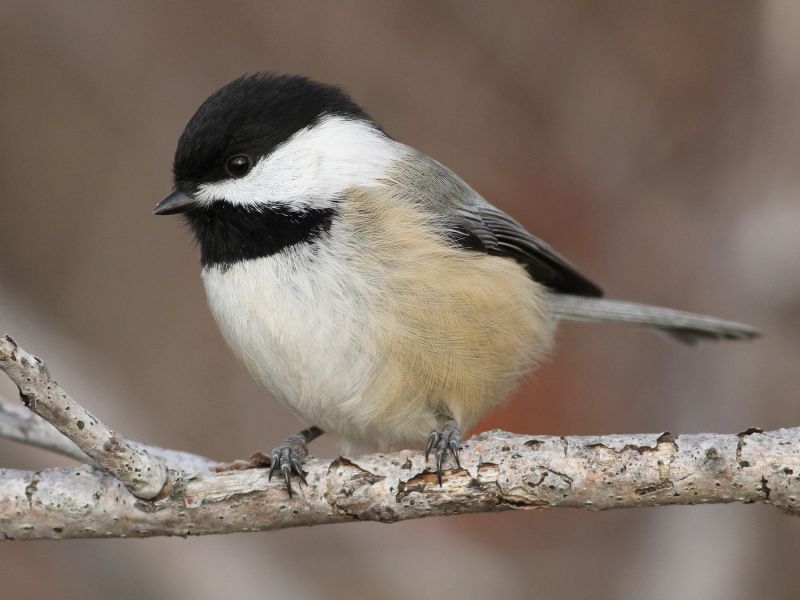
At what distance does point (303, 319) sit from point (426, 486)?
61 centimetres

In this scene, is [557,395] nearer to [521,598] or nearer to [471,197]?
[521,598]

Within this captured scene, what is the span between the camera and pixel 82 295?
4.98 meters

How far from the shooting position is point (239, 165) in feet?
8.80

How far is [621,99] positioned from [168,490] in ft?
10.3

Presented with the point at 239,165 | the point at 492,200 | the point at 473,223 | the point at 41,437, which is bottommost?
the point at 41,437

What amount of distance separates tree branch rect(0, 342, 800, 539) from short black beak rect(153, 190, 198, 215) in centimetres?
79

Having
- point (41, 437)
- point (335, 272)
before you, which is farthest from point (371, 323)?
point (41, 437)

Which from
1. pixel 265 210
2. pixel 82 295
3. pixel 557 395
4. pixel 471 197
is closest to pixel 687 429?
pixel 557 395

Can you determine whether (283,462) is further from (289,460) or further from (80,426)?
(80,426)

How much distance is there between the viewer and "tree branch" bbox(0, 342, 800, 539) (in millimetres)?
2057

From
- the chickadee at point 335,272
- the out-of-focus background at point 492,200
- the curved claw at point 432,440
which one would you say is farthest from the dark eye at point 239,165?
the out-of-focus background at point 492,200

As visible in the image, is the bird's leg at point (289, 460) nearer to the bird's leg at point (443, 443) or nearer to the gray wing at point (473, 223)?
the bird's leg at point (443, 443)

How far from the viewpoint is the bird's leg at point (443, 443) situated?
89.2 inches

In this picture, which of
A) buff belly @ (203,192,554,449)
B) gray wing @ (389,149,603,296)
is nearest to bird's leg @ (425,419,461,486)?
buff belly @ (203,192,554,449)
